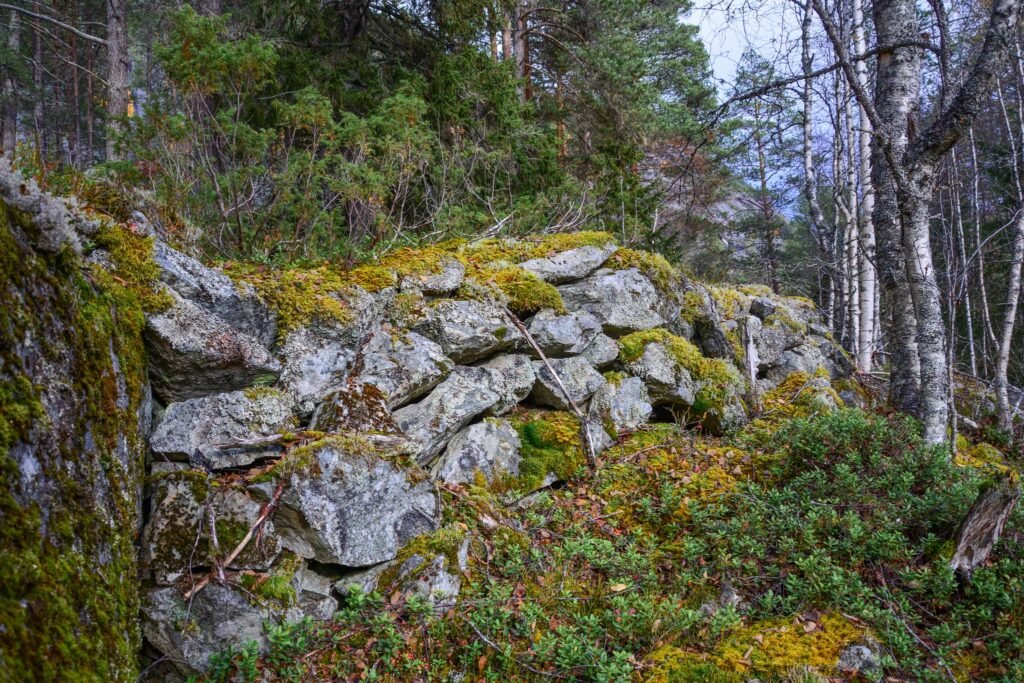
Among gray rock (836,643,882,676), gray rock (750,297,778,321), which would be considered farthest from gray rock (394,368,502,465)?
gray rock (750,297,778,321)

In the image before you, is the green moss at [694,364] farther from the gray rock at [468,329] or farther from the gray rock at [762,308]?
the gray rock at [762,308]

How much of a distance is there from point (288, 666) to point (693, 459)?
4.03 meters

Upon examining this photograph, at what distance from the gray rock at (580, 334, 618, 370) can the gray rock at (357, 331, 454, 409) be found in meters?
1.76

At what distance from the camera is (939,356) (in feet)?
17.9

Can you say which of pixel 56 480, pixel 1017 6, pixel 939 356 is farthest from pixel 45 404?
pixel 1017 6

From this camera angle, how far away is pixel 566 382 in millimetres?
5863

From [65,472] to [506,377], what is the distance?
3.62m

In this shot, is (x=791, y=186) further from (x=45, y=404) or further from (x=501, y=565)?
(x=45, y=404)

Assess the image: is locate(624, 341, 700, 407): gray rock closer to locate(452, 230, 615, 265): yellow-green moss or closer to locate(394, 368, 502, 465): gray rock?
locate(452, 230, 615, 265): yellow-green moss

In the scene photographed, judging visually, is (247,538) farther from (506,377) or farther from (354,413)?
(506,377)

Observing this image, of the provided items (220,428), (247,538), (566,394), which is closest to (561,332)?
(566,394)

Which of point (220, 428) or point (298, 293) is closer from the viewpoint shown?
point (220, 428)

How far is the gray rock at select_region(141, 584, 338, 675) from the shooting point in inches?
114

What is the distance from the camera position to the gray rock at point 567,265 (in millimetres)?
6574
